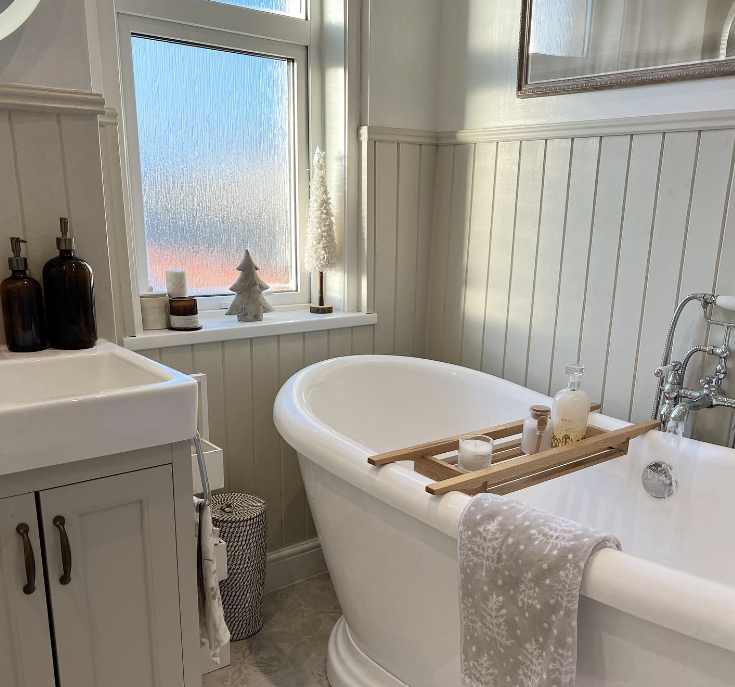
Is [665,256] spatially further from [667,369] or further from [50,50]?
[50,50]

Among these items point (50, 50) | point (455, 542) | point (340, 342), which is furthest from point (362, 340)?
point (50, 50)

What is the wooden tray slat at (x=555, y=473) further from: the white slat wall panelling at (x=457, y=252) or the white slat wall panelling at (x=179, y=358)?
the white slat wall panelling at (x=179, y=358)

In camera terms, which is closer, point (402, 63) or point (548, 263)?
point (548, 263)

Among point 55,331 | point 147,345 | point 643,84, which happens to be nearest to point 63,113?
point 55,331

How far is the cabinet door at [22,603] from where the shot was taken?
3.42ft

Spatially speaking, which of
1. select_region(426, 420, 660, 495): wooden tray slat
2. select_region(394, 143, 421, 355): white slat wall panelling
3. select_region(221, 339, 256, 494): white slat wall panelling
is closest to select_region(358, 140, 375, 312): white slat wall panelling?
select_region(394, 143, 421, 355): white slat wall panelling

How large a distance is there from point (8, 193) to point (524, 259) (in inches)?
57.7

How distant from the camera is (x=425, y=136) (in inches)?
91.7

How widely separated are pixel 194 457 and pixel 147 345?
50 cm

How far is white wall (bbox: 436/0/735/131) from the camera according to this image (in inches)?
68.1

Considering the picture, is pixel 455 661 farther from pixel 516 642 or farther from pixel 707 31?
pixel 707 31

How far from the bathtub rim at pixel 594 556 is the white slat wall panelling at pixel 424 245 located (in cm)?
60

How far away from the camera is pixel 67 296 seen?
1.37 m

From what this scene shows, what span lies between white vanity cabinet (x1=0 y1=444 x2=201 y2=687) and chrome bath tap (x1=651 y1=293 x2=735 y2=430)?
1190 millimetres
